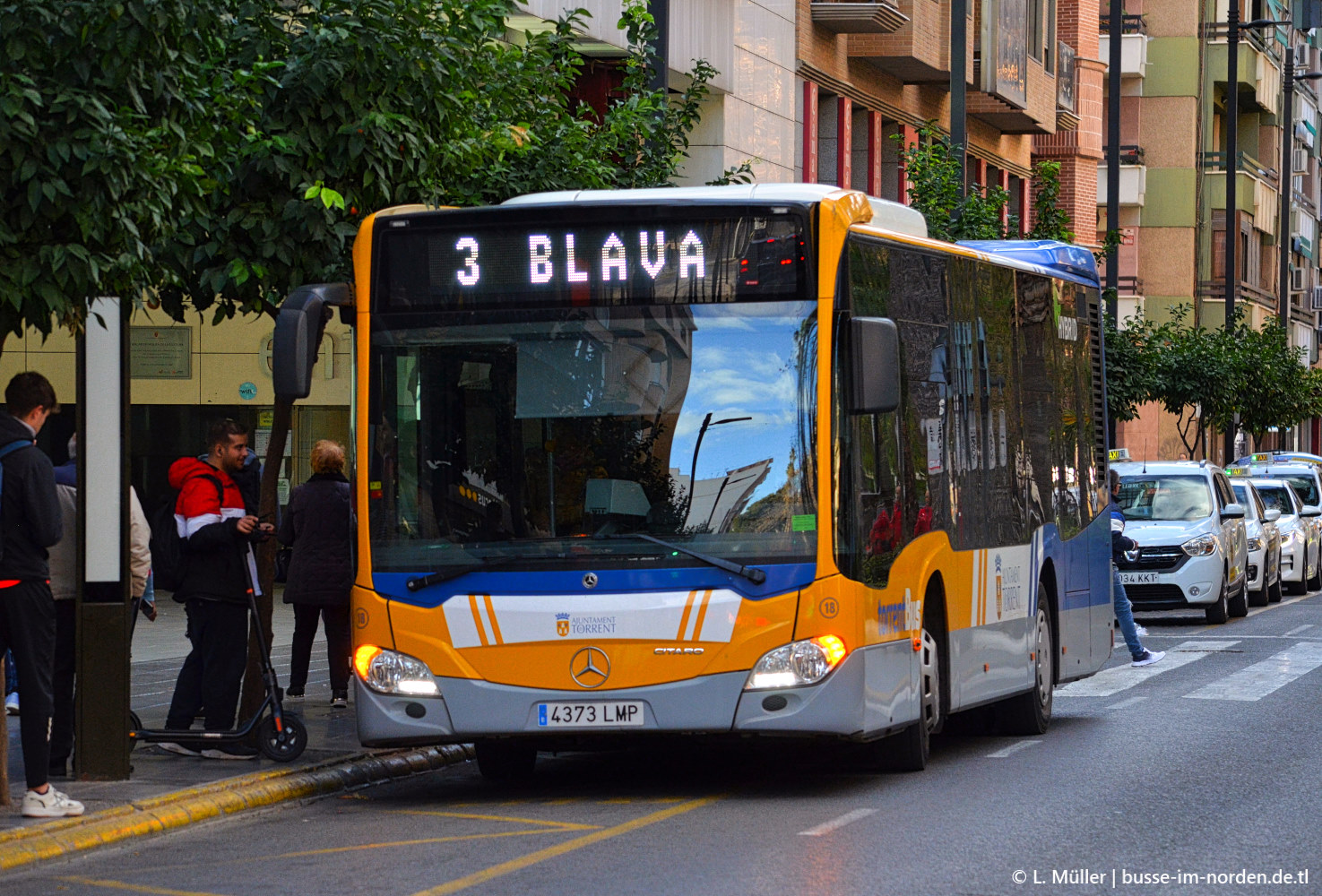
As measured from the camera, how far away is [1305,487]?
4062 cm

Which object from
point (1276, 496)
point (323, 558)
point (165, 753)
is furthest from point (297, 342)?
point (1276, 496)

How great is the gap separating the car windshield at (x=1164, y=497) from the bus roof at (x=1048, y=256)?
Result: 1109cm

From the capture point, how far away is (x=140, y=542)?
13.8m

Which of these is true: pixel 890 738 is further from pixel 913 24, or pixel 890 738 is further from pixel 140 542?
pixel 913 24

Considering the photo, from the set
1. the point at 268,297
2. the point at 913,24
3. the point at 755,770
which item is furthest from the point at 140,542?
the point at 913,24

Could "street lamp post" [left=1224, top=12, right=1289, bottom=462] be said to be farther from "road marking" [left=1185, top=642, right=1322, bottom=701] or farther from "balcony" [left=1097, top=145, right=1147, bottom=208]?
"road marking" [left=1185, top=642, right=1322, bottom=701]

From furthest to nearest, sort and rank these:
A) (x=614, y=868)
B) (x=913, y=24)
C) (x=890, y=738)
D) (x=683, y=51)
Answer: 1. (x=913, y=24)
2. (x=683, y=51)
3. (x=890, y=738)
4. (x=614, y=868)

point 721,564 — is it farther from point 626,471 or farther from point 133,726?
point 133,726

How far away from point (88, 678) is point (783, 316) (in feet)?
12.2

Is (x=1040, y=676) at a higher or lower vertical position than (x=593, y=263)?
lower

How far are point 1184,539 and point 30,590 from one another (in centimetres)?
1895


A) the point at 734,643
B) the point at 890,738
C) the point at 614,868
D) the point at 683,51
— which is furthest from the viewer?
the point at 683,51

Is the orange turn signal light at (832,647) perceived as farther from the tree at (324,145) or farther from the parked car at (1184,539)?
the parked car at (1184,539)

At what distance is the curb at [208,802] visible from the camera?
9969mm
